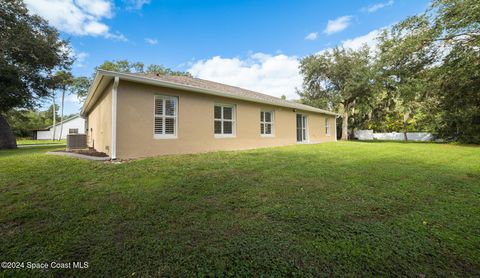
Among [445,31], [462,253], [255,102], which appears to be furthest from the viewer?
[255,102]

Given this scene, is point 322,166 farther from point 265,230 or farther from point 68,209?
point 68,209

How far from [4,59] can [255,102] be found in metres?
13.4

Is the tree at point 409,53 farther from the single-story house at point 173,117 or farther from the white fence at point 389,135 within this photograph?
the white fence at point 389,135

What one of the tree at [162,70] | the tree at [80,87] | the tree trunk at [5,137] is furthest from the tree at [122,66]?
the tree trunk at [5,137]

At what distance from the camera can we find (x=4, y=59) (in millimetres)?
10609

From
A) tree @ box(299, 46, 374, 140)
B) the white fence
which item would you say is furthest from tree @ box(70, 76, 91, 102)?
the white fence

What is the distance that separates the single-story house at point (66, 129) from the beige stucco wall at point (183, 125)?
29.2 meters

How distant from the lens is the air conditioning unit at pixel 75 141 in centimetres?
934

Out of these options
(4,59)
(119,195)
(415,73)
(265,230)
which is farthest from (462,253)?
(4,59)

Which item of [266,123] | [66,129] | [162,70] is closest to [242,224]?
[266,123]

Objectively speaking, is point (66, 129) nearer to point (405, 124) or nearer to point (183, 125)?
point (183, 125)

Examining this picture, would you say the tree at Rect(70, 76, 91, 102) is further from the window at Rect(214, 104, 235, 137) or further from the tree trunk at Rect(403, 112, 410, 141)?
the tree trunk at Rect(403, 112, 410, 141)

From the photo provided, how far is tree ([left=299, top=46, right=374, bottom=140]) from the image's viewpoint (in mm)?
17234

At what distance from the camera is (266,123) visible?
10914 millimetres
